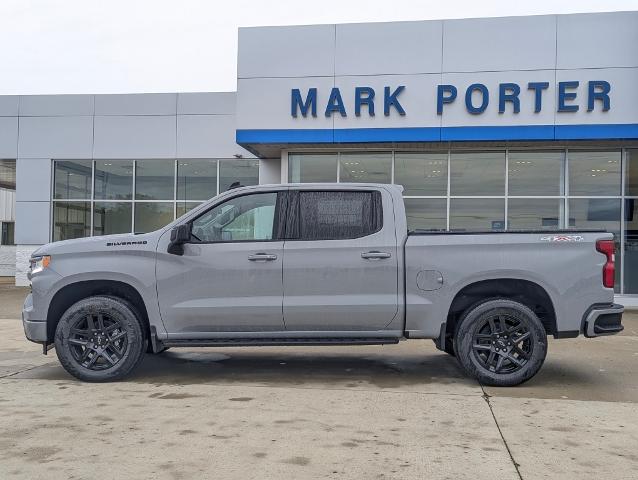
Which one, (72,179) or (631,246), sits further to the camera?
(72,179)

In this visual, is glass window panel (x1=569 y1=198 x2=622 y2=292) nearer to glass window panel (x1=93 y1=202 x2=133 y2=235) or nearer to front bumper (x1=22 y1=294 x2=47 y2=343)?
front bumper (x1=22 y1=294 x2=47 y2=343)

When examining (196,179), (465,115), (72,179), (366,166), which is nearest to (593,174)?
(465,115)

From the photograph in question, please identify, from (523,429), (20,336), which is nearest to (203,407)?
(523,429)

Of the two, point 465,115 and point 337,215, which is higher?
point 465,115

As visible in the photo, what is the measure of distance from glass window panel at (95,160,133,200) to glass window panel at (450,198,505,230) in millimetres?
9947

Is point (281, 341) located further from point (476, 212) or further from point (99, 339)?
point (476, 212)

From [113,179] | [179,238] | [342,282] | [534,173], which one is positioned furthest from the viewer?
[113,179]

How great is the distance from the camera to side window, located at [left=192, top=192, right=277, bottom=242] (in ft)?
20.9

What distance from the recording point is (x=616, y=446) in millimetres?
4461

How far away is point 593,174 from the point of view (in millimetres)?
14891

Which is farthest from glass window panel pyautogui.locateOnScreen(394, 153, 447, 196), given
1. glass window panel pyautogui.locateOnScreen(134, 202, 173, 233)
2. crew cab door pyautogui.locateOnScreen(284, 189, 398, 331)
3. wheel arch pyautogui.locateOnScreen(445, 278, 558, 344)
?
crew cab door pyautogui.locateOnScreen(284, 189, 398, 331)

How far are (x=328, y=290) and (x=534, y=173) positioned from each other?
10.4 meters

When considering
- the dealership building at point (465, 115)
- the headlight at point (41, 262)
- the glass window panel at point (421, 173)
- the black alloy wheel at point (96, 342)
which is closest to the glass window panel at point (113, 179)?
the dealership building at point (465, 115)

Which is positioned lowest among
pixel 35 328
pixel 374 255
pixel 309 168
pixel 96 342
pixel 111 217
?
pixel 96 342
